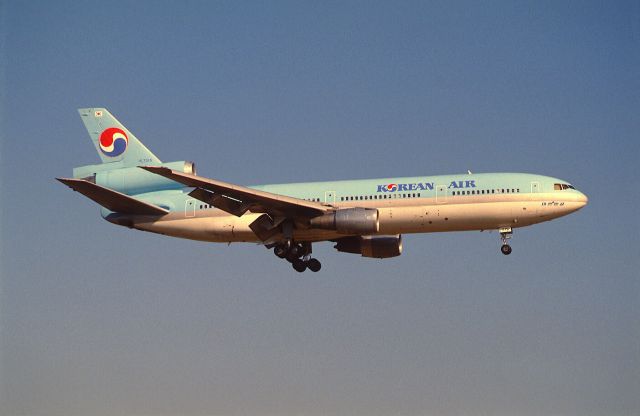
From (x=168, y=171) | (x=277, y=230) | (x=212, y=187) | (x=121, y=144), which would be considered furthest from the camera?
(x=121, y=144)

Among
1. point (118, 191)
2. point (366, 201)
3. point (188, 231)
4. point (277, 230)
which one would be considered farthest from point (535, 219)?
point (118, 191)

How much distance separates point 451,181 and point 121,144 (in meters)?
18.5

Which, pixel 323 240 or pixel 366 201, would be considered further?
pixel 323 240

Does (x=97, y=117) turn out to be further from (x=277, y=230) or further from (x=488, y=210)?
(x=488, y=210)

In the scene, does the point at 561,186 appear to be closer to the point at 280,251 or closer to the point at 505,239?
the point at 505,239

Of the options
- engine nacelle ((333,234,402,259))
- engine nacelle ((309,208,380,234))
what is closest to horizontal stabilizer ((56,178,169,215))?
engine nacelle ((309,208,380,234))

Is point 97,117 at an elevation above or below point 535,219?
above

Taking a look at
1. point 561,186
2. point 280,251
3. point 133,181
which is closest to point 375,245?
point 280,251

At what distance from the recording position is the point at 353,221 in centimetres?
4878

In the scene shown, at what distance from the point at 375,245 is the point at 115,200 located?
1407 centimetres

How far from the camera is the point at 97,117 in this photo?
187 feet

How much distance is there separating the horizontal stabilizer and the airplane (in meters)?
0.05

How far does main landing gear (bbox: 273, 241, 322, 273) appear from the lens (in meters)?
53.1

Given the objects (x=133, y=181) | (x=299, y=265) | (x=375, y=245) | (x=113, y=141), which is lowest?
(x=299, y=265)
